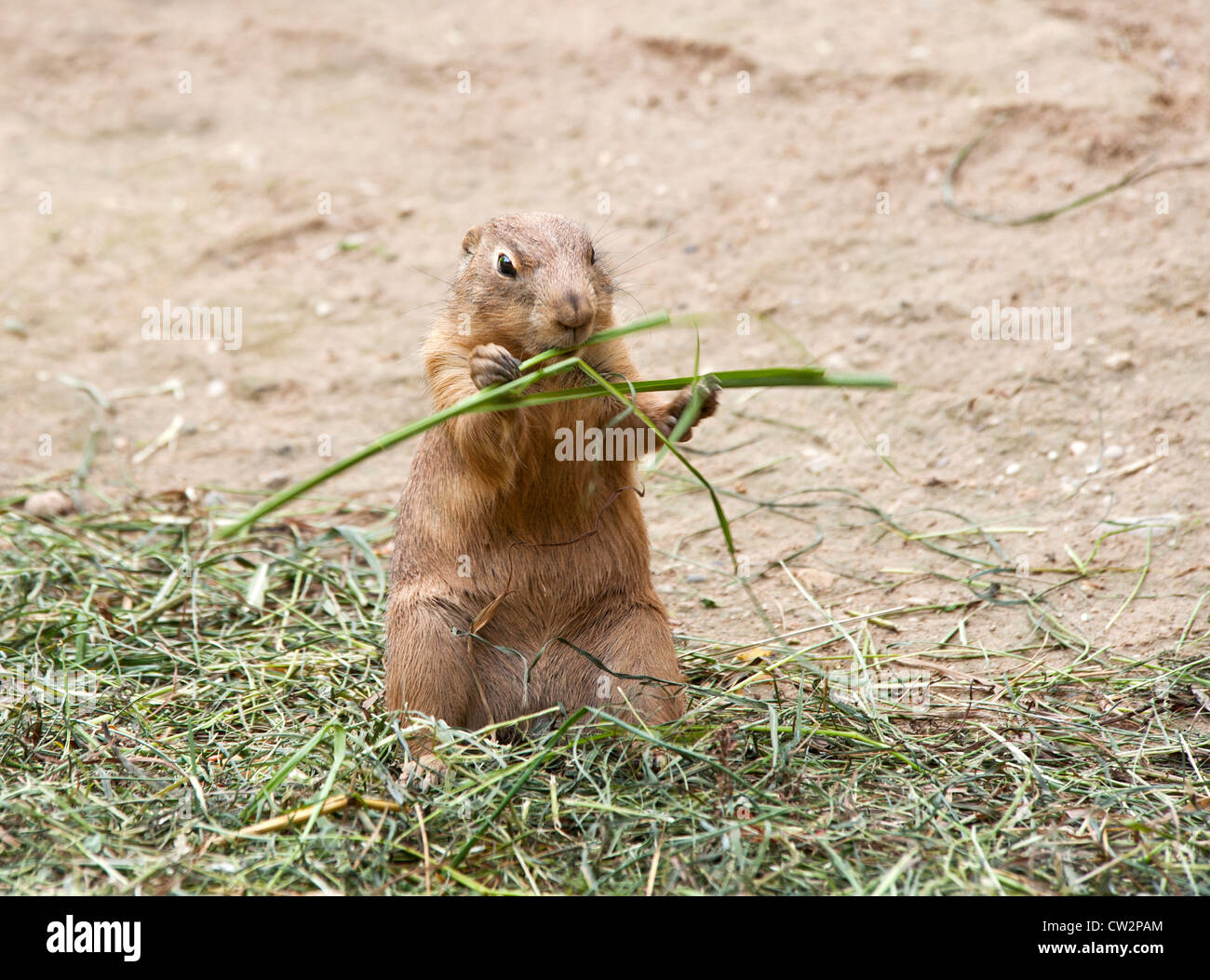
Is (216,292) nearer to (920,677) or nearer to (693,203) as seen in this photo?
(693,203)

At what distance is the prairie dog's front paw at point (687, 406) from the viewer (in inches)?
165

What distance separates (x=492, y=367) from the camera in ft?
13.4

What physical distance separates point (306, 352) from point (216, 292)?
113 centimetres

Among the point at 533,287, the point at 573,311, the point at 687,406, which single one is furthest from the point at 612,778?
the point at 533,287

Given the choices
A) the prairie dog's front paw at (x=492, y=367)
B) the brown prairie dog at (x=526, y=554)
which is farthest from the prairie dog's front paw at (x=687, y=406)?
the prairie dog's front paw at (x=492, y=367)

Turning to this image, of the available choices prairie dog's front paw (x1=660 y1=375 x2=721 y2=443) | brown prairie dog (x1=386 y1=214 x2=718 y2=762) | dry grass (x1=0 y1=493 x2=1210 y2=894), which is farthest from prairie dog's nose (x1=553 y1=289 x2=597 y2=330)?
dry grass (x1=0 y1=493 x2=1210 y2=894)

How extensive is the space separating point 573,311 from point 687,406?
59 centimetres

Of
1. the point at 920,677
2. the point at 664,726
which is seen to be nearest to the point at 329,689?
the point at 664,726

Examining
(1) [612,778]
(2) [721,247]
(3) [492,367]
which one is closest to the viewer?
(3) [492,367]

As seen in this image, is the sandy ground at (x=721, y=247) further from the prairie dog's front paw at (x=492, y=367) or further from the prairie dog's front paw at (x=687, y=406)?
the prairie dog's front paw at (x=492, y=367)

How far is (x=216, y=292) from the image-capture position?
8.99 meters

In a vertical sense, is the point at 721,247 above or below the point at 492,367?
above

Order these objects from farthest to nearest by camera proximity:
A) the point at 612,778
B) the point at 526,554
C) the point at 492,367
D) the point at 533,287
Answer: the point at 526,554, the point at 533,287, the point at 612,778, the point at 492,367

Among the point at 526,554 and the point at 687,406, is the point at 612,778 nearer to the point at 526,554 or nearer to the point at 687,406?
the point at 526,554
